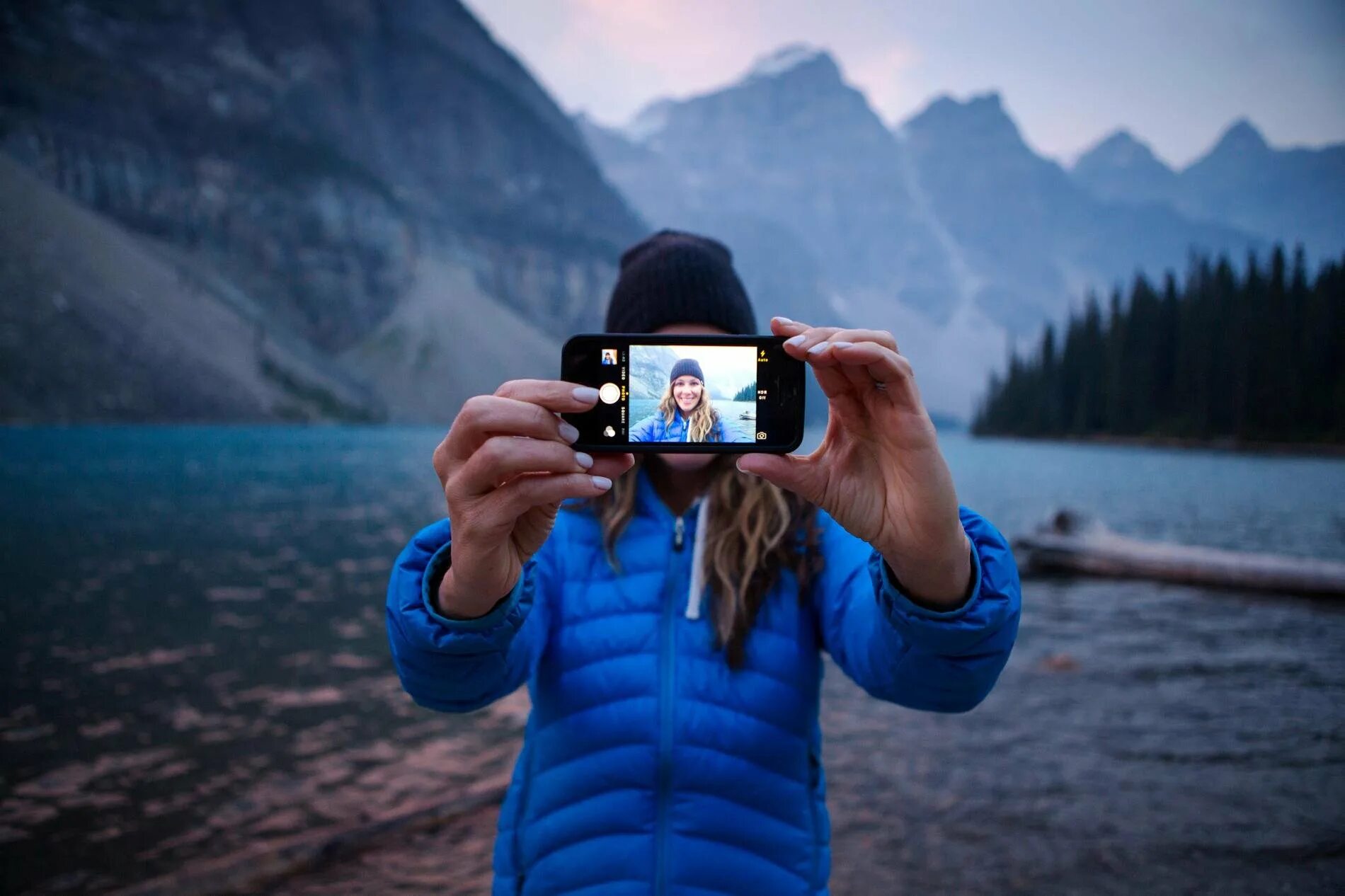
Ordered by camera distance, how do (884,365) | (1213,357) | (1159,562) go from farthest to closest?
(1213,357)
(1159,562)
(884,365)

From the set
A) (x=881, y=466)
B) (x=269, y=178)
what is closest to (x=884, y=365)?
(x=881, y=466)

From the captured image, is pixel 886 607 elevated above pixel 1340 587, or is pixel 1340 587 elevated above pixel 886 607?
pixel 886 607

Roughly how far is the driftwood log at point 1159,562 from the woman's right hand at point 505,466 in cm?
1802

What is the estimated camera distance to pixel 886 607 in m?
2.17

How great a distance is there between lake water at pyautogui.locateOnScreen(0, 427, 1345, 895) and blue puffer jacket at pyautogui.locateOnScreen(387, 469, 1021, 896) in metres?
3.55

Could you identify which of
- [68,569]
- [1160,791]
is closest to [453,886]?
[1160,791]

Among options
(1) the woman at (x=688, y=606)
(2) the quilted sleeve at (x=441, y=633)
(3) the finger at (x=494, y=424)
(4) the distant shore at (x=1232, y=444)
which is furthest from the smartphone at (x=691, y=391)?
(4) the distant shore at (x=1232, y=444)

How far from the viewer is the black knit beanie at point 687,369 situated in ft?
7.15

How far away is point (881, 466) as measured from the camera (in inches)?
79.4

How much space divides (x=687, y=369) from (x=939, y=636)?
42.6 inches

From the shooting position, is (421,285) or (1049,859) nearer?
(1049,859)

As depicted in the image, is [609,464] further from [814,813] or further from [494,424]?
[814,813]

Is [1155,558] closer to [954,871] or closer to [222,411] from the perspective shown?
[954,871]

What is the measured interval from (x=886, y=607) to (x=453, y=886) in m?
4.85
